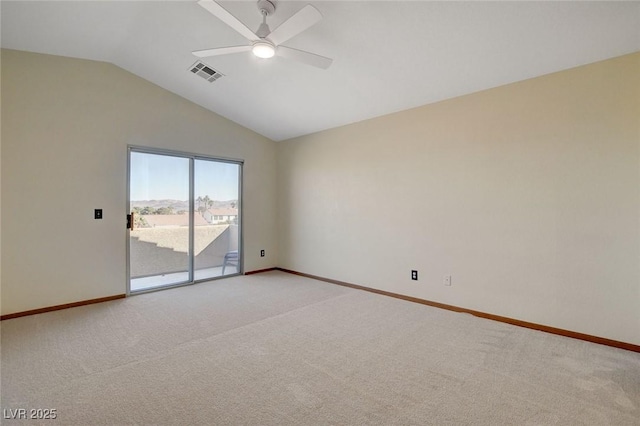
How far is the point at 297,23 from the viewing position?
212 centimetres

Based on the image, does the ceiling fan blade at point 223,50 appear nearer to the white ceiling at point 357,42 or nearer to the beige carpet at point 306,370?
the white ceiling at point 357,42

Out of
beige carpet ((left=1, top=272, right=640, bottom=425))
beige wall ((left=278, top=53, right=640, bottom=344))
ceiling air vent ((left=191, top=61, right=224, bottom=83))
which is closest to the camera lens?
beige carpet ((left=1, top=272, right=640, bottom=425))

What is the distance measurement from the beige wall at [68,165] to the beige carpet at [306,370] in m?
0.48

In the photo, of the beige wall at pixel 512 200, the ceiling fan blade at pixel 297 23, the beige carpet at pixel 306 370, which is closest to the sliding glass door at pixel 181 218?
the beige carpet at pixel 306 370

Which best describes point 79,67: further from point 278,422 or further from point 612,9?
point 612,9

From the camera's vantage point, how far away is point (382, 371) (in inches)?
87.5

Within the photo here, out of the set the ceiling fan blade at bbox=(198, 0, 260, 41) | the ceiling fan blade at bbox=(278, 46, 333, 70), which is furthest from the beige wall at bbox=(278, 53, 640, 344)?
the ceiling fan blade at bbox=(198, 0, 260, 41)

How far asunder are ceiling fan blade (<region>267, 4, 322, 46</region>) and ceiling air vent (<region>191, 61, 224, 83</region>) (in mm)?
1626

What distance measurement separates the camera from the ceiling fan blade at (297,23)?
198 cm

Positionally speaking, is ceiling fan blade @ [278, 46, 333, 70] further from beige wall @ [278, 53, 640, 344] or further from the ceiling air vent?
beige wall @ [278, 53, 640, 344]

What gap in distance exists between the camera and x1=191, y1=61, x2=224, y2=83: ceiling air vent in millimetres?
3591

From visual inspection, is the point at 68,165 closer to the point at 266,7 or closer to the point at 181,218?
the point at 181,218

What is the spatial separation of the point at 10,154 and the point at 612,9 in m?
5.76

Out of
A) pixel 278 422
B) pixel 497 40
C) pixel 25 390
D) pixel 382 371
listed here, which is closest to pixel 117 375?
pixel 25 390
